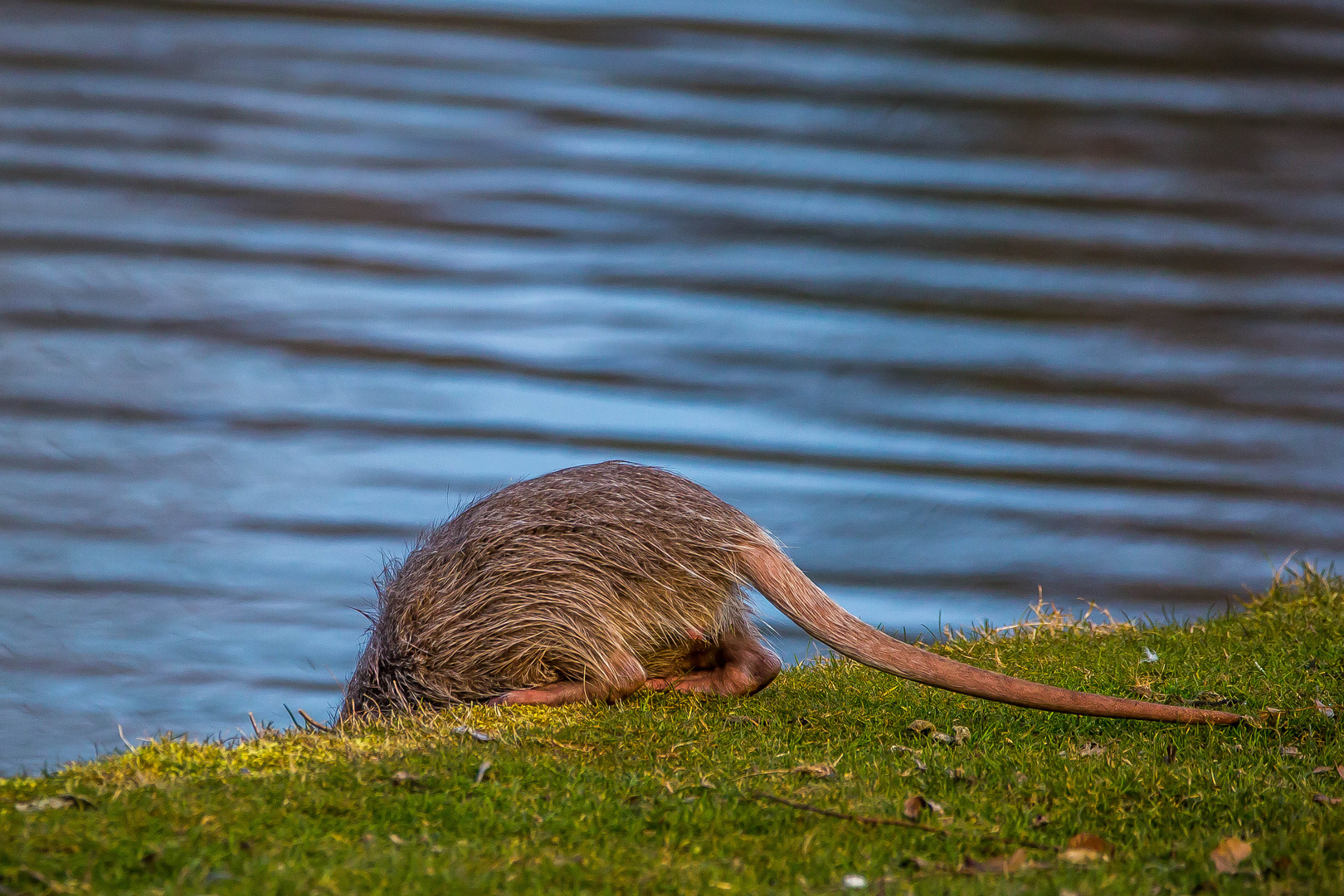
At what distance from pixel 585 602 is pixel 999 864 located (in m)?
1.64

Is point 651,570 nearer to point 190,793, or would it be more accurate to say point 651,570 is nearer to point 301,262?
point 190,793

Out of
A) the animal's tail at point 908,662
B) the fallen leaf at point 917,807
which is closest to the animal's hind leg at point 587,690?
the animal's tail at point 908,662

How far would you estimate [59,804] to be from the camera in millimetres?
2455

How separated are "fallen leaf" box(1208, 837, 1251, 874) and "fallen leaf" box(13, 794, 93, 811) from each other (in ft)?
7.61

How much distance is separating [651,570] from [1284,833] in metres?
1.88

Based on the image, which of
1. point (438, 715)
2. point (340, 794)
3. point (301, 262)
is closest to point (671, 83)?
point (301, 262)

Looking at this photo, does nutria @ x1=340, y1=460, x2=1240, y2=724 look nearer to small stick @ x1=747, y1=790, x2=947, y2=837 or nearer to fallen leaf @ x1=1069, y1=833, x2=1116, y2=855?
small stick @ x1=747, y1=790, x2=947, y2=837

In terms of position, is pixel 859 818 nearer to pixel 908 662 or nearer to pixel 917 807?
pixel 917 807

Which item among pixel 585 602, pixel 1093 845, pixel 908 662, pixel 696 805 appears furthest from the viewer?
pixel 585 602

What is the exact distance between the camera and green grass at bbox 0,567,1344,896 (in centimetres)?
214

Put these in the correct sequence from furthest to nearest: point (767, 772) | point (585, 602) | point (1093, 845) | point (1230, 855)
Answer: point (585, 602)
point (767, 772)
point (1093, 845)
point (1230, 855)

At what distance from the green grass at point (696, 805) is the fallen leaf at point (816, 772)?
0.04 meters

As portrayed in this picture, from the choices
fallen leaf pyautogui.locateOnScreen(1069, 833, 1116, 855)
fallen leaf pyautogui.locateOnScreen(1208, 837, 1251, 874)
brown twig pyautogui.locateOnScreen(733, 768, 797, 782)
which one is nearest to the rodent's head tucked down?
brown twig pyautogui.locateOnScreen(733, 768, 797, 782)

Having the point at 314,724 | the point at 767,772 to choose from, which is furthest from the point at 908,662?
the point at 314,724
